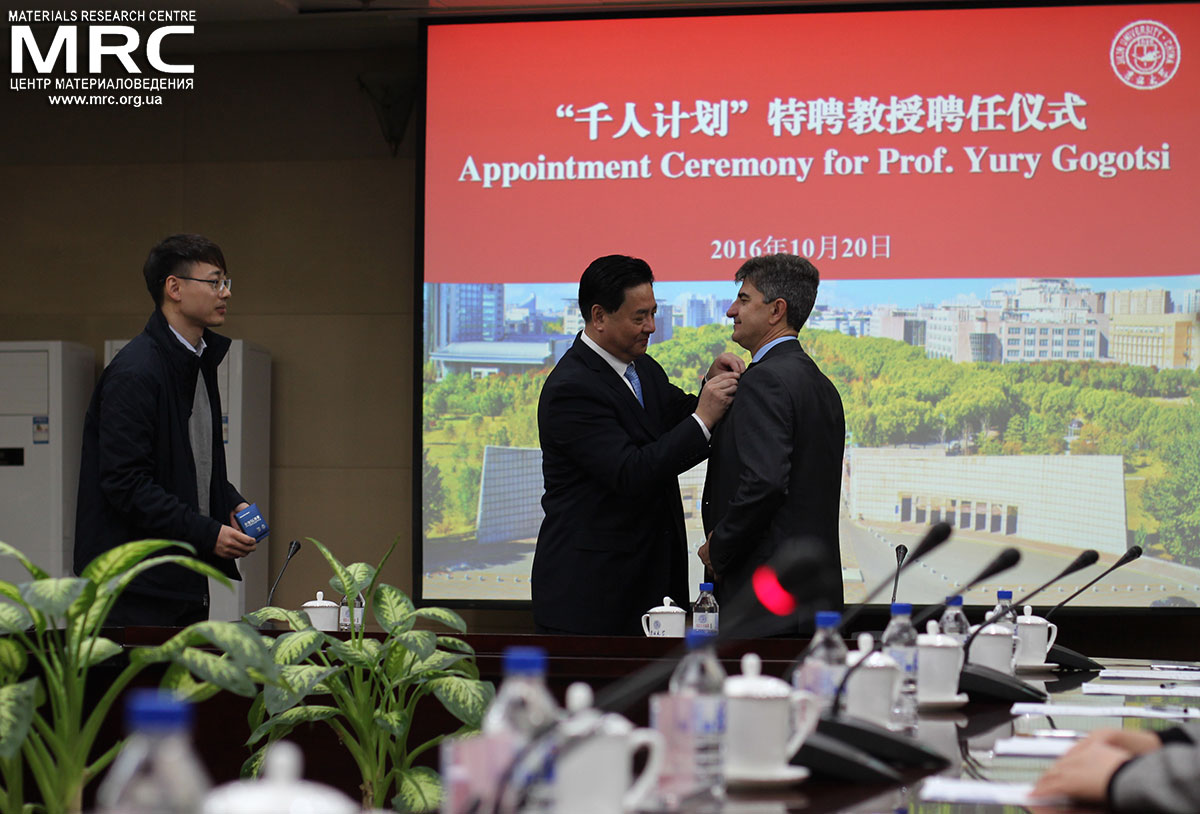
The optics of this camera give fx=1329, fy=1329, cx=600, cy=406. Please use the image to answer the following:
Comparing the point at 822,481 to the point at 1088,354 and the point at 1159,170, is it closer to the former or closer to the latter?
the point at 1088,354

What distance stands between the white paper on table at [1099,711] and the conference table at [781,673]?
11 millimetres

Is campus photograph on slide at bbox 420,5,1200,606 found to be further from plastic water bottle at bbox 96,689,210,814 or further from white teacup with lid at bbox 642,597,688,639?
plastic water bottle at bbox 96,689,210,814

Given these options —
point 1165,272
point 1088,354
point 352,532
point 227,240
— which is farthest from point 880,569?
point 227,240

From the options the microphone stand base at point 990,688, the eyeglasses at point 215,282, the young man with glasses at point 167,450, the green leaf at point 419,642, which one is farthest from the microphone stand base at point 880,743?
the eyeglasses at point 215,282

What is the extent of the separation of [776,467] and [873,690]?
1330 mm

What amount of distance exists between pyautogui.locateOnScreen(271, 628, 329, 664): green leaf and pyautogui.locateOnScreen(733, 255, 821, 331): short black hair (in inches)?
60.6

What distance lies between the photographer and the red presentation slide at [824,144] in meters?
4.89

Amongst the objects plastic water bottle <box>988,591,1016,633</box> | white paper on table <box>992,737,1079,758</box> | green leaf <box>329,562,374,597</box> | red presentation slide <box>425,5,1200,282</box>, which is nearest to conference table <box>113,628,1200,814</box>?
white paper on table <box>992,737,1079,758</box>

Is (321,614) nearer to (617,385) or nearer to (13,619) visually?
(617,385)

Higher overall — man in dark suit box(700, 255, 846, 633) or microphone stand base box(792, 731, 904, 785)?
man in dark suit box(700, 255, 846, 633)

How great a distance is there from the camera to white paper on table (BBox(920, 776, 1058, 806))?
51.1 inches

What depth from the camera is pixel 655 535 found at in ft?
10.8

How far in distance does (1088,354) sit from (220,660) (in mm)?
3981

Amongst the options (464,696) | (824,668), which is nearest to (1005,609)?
(824,668)
